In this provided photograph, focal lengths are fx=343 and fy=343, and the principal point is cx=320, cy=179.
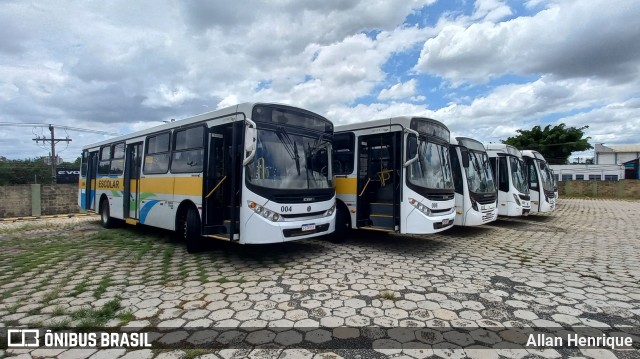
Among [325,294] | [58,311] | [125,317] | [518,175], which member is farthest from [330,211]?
[518,175]

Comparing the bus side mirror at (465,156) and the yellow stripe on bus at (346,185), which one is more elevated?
the bus side mirror at (465,156)

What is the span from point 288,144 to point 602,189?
35.0 metres

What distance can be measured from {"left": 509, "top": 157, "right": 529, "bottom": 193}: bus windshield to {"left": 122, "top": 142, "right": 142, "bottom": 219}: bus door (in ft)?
39.1

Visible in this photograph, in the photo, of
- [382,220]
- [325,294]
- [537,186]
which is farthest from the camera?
[537,186]

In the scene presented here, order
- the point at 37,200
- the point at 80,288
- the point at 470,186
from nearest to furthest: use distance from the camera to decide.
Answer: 1. the point at 80,288
2. the point at 470,186
3. the point at 37,200

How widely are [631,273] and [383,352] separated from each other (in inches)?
213

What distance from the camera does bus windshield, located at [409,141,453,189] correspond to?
23.8ft

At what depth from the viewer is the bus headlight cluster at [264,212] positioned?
5.74 metres

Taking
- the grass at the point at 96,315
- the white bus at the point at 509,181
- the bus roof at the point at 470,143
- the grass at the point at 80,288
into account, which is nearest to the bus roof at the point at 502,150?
the white bus at the point at 509,181

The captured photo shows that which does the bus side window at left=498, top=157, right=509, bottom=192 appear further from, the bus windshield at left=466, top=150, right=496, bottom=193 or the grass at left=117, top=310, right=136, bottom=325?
the grass at left=117, top=310, right=136, bottom=325

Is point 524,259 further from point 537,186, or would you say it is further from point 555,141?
point 555,141

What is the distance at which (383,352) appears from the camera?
314cm

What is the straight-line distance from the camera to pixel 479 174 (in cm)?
1016

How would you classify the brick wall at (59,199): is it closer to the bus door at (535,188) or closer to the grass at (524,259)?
the grass at (524,259)
